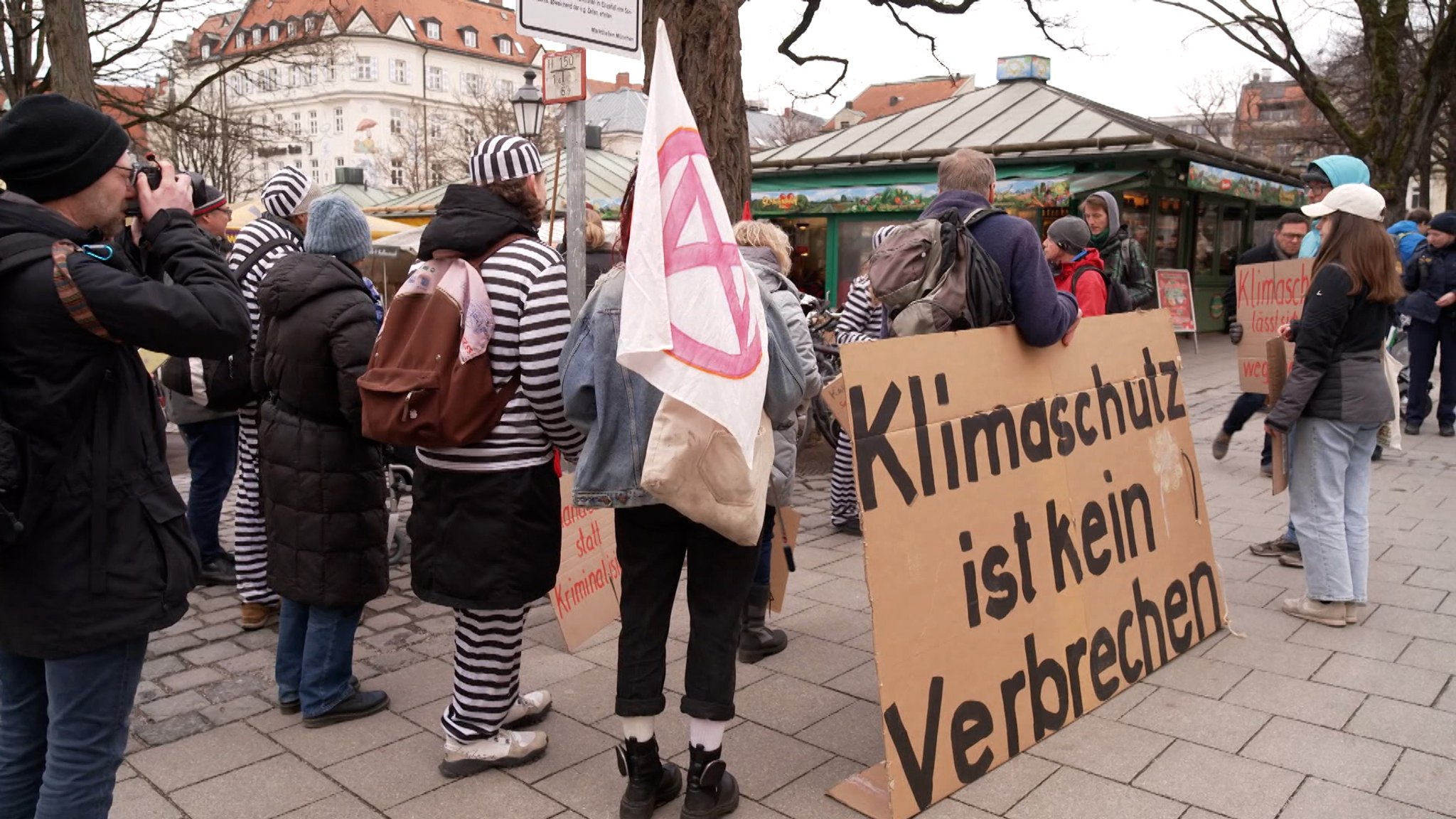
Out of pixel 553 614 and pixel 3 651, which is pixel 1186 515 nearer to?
pixel 553 614

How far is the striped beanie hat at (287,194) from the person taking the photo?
14.0 feet

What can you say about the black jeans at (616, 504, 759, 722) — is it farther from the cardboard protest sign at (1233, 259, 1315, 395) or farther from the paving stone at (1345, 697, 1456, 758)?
the cardboard protest sign at (1233, 259, 1315, 395)

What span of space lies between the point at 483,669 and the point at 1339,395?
3520 mm

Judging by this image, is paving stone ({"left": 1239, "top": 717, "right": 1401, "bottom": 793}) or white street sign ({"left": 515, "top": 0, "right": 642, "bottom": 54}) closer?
paving stone ({"left": 1239, "top": 717, "right": 1401, "bottom": 793})

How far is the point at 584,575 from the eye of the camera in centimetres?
437

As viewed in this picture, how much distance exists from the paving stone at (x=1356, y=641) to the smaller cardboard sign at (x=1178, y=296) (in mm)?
11137

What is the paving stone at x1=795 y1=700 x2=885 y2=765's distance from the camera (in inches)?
132

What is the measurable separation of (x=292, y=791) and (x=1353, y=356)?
13.9ft

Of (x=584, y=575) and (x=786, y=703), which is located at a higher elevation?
(x=584, y=575)

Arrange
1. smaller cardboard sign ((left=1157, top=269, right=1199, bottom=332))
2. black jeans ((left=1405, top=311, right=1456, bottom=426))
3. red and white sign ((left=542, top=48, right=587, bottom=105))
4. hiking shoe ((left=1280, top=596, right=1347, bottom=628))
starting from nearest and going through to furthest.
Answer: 1. red and white sign ((left=542, top=48, right=587, bottom=105))
2. hiking shoe ((left=1280, top=596, right=1347, bottom=628))
3. black jeans ((left=1405, top=311, right=1456, bottom=426))
4. smaller cardboard sign ((left=1157, top=269, right=1199, bottom=332))

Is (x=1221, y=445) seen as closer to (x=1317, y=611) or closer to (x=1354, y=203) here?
(x=1317, y=611)

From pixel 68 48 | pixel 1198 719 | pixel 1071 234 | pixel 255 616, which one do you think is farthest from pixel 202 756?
pixel 68 48

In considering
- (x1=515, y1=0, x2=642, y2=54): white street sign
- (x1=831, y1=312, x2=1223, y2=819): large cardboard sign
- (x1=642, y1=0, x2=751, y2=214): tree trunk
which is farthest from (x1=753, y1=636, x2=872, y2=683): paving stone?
(x1=642, y1=0, x2=751, y2=214): tree trunk

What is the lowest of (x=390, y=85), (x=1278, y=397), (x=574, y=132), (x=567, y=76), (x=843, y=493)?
(x=843, y=493)
